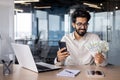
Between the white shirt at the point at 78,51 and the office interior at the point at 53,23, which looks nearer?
the white shirt at the point at 78,51

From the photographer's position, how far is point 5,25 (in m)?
4.72

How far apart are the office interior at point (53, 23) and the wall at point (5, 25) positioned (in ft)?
3.85

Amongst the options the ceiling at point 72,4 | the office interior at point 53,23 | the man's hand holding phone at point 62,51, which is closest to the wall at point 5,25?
the office interior at point 53,23

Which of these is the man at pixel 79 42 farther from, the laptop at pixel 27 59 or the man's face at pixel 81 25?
the laptop at pixel 27 59

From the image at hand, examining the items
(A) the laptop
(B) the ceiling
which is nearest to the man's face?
(A) the laptop

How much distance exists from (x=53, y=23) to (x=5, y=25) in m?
Answer: 2.10

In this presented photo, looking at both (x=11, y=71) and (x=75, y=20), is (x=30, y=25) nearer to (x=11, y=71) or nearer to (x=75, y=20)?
(x=75, y=20)

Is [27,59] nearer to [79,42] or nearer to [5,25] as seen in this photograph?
[79,42]

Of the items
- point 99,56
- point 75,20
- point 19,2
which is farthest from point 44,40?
point 99,56

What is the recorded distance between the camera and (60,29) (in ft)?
21.7

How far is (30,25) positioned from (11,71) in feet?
14.5

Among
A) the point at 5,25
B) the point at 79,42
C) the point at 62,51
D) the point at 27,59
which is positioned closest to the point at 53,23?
the point at 5,25

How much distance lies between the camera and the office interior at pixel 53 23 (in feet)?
20.4

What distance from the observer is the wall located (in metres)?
4.66
